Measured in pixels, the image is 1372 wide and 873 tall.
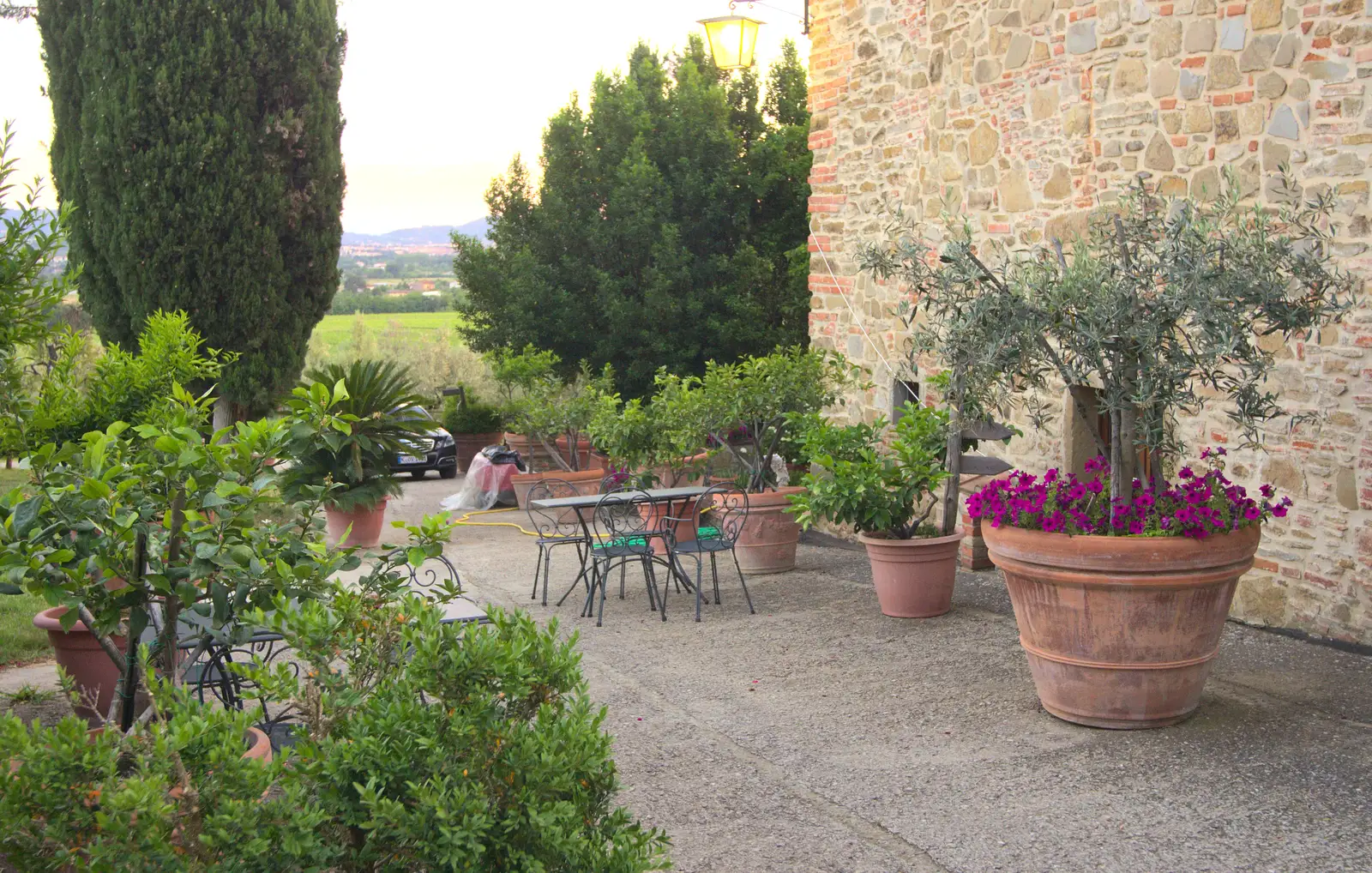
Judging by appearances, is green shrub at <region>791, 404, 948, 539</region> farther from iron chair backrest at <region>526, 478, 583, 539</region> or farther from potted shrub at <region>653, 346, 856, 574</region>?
iron chair backrest at <region>526, 478, 583, 539</region>

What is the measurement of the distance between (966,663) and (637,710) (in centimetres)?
183

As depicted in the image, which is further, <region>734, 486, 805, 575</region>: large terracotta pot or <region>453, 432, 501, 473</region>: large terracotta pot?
<region>453, 432, 501, 473</region>: large terracotta pot

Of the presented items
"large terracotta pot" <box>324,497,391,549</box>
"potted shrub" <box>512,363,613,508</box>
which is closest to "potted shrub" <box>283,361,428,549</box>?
"large terracotta pot" <box>324,497,391,549</box>

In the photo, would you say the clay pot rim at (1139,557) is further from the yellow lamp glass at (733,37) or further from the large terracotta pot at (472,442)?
the large terracotta pot at (472,442)

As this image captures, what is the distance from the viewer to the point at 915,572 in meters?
7.10

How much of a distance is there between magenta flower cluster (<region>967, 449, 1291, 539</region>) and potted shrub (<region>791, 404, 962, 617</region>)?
1.64 meters

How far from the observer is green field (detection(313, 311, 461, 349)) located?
95.1ft

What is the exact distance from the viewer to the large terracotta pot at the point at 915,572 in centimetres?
709

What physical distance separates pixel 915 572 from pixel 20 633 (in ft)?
18.0

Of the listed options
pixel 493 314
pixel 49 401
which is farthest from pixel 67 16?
pixel 49 401

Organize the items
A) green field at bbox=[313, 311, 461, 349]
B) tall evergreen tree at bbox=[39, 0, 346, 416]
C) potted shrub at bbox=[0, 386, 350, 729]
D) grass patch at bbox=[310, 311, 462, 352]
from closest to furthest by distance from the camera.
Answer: potted shrub at bbox=[0, 386, 350, 729] < tall evergreen tree at bbox=[39, 0, 346, 416] < grass patch at bbox=[310, 311, 462, 352] < green field at bbox=[313, 311, 461, 349]

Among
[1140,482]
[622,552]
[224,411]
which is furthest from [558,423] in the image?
[1140,482]

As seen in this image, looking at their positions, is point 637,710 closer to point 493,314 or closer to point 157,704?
point 157,704

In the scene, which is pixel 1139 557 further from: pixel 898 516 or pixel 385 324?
pixel 385 324
